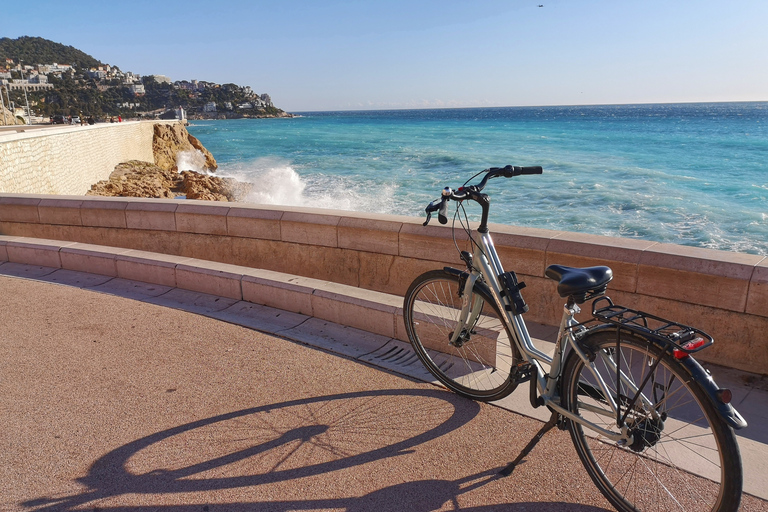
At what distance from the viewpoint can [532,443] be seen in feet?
9.50

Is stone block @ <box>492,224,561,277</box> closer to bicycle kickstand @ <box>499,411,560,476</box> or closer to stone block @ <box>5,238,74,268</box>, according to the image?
bicycle kickstand @ <box>499,411,560,476</box>

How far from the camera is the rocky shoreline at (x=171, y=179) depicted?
81.1 ft

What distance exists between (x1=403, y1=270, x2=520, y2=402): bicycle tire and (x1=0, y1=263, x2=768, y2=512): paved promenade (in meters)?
0.14

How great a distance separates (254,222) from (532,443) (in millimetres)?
4286

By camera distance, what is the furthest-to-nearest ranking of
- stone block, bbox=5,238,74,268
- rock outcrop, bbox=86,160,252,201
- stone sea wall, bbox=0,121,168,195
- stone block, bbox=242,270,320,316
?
1. rock outcrop, bbox=86,160,252,201
2. stone sea wall, bbox=0,121,168,195
3. stone block, bbox=5,238,74,268
4. stone block, bbox=242,270,320,316

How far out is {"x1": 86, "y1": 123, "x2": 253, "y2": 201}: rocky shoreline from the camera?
81.1 ft

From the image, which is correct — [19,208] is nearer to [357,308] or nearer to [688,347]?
[357,308]

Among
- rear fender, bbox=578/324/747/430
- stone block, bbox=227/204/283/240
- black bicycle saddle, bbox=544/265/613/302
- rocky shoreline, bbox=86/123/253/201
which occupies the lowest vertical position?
rocky shoreline, bbox=86/123/253/201

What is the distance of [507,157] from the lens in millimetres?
44281

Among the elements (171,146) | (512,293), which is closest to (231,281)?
(512,293)

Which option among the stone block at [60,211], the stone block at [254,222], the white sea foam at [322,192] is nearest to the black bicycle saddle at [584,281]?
the stone block at [254,222]

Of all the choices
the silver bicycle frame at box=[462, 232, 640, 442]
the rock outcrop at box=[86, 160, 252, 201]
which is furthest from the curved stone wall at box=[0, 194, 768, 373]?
the rock outcrop at box=[86, 160, 252, 201]

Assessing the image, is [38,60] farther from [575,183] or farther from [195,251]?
[195,251]

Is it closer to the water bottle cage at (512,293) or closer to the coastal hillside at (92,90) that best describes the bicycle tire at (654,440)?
the water bottle cage at (512,293)
